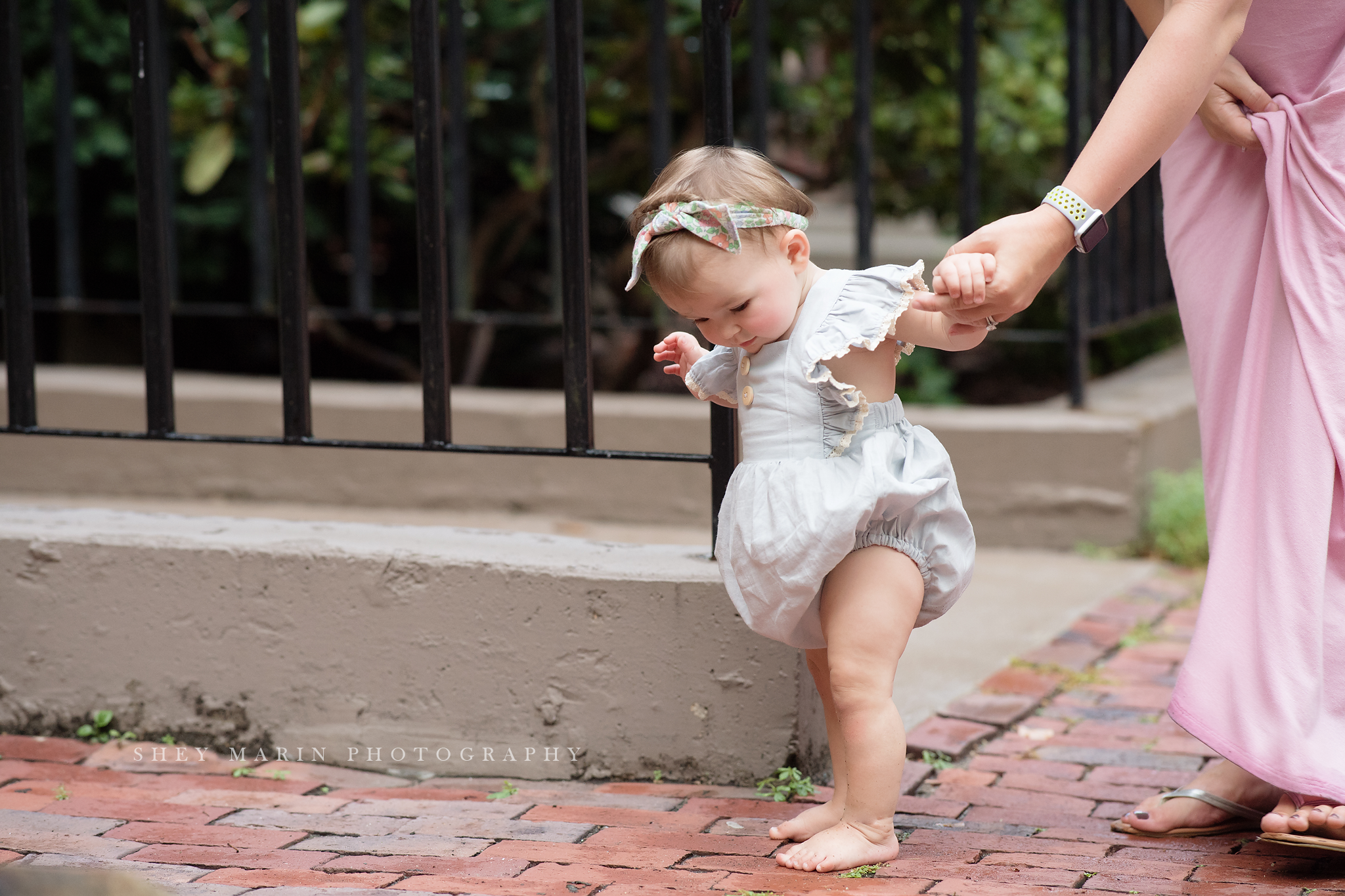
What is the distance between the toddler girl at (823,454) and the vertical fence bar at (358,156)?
3380mm

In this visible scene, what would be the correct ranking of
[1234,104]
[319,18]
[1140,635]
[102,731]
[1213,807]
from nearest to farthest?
[1234,104], [1213,807], [102,731], [1140,635], [319,18]

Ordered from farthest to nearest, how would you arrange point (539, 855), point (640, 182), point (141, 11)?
point (640, 182), point (141, 11), point (539, 855)

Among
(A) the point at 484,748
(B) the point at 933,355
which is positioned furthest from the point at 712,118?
(B) the point at 933,355

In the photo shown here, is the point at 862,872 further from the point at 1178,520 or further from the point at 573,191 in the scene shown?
the point at 1178,520

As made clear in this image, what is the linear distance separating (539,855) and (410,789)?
1.71ft

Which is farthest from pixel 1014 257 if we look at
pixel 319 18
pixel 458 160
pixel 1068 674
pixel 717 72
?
pixel 319 18

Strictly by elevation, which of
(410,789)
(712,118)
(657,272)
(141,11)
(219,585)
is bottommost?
(410,789)

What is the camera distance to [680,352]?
2352 mm

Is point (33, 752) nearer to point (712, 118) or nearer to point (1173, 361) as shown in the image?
point (712, 118)

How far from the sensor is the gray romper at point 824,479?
6.66 feet

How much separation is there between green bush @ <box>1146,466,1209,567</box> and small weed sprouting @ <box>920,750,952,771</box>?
1.95m

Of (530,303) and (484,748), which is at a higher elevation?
(530,303)

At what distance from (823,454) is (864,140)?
109 inches

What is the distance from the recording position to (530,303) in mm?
7297
